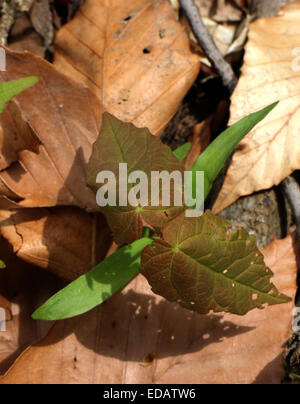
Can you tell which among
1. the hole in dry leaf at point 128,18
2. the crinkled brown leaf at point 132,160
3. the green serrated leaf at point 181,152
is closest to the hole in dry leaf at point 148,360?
the crinkled brown leaf at point 132,160

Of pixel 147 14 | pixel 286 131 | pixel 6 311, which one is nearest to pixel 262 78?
pixel 286 131

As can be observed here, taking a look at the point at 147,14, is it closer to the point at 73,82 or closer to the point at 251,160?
the point at 73,82

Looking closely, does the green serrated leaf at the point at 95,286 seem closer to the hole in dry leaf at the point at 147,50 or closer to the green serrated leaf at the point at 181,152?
the green serrated leaf at the point at 181,152

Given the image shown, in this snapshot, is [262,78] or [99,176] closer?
[99,176]

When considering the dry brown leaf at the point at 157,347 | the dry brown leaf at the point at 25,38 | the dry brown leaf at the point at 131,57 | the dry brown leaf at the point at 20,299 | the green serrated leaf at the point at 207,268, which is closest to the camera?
the green serrated leaf at the point at 207,268

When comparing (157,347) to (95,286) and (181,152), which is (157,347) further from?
(181,152)

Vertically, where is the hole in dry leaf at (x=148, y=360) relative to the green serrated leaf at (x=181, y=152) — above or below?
below

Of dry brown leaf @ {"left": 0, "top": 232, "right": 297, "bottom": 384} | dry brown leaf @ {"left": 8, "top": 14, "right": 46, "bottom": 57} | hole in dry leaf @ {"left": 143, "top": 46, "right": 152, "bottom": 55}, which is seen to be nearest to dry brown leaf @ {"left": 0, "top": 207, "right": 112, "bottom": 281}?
dry brown leaf @ {"left": 0, "top": 232, "right": 297, "bottom": 384}

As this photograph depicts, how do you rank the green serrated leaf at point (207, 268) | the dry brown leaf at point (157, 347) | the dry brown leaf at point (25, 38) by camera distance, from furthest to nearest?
the dry brown leaf at point (25, 38), the dry brown leaf at point (157, 347), the green serrated leaf at point (207, 268)
